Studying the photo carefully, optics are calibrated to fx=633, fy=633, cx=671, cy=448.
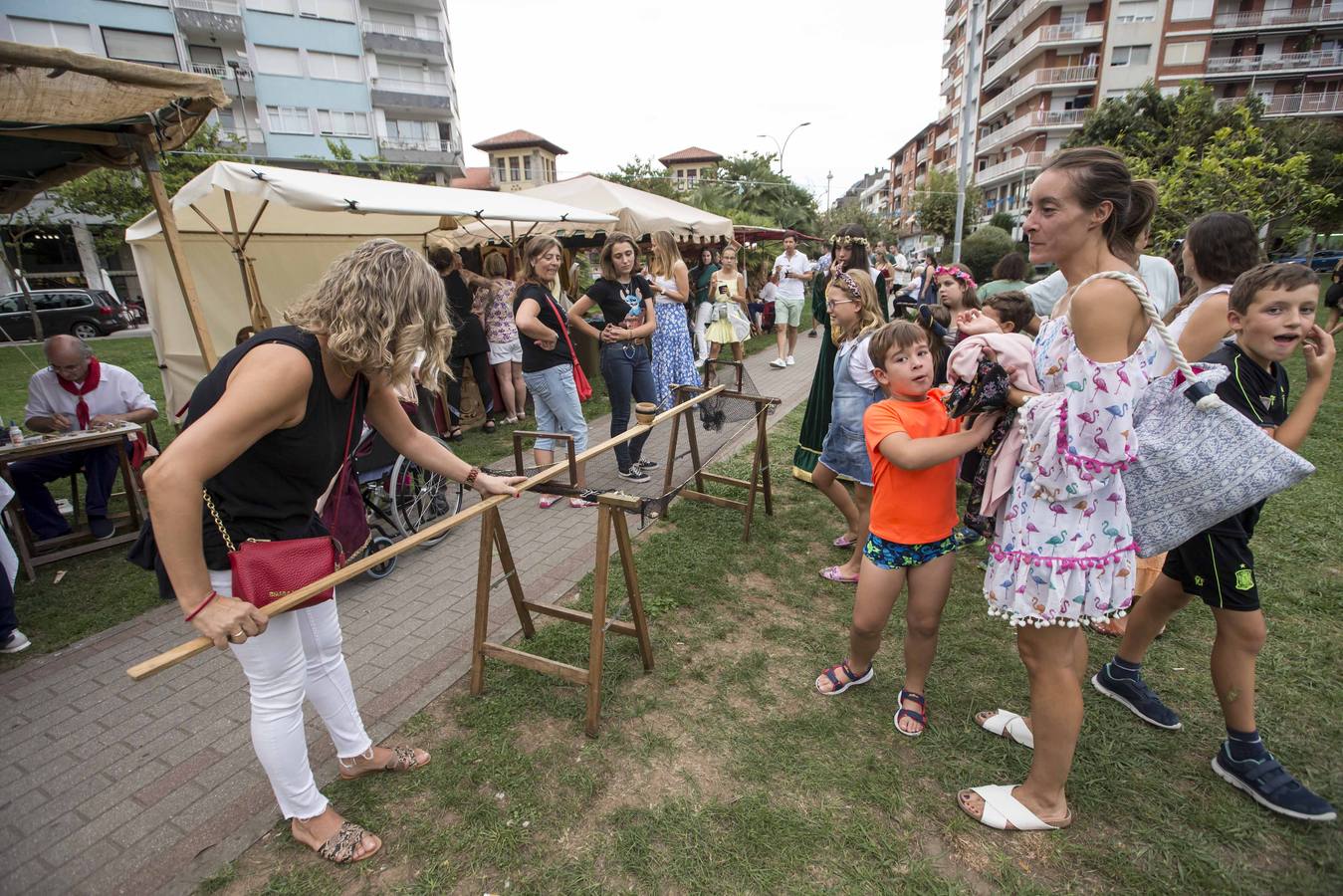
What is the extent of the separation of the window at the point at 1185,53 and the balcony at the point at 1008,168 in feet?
26.5

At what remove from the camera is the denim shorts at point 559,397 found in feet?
15.6

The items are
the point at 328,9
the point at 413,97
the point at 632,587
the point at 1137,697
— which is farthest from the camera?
the point at 413,97

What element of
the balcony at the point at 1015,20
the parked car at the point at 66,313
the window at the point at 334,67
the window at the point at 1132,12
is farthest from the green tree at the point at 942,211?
the parked car at the point at 66,313

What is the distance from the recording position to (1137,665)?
2.74 metres

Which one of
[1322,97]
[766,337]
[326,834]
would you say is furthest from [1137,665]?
[1322,97]

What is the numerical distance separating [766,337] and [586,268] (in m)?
5.79

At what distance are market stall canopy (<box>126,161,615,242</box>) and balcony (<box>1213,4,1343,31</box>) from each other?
50991 mm

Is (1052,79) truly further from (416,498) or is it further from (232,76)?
(416,498)

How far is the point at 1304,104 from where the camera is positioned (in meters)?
38.3

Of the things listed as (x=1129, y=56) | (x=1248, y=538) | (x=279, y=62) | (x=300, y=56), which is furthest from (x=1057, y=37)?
(x=1248, y=538)

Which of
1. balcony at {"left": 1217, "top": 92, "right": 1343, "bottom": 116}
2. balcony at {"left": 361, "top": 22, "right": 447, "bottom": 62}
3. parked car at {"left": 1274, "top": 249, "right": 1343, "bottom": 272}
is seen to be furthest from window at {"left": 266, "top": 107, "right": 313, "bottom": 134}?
balcony at {"left": 1217, "top": 92, "right": 1343, "bottom": 116}

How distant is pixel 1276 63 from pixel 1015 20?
16.2m

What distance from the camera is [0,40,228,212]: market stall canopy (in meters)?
3.48

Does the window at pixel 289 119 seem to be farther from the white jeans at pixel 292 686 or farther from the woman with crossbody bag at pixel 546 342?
the white jeans at pixel 292 686
